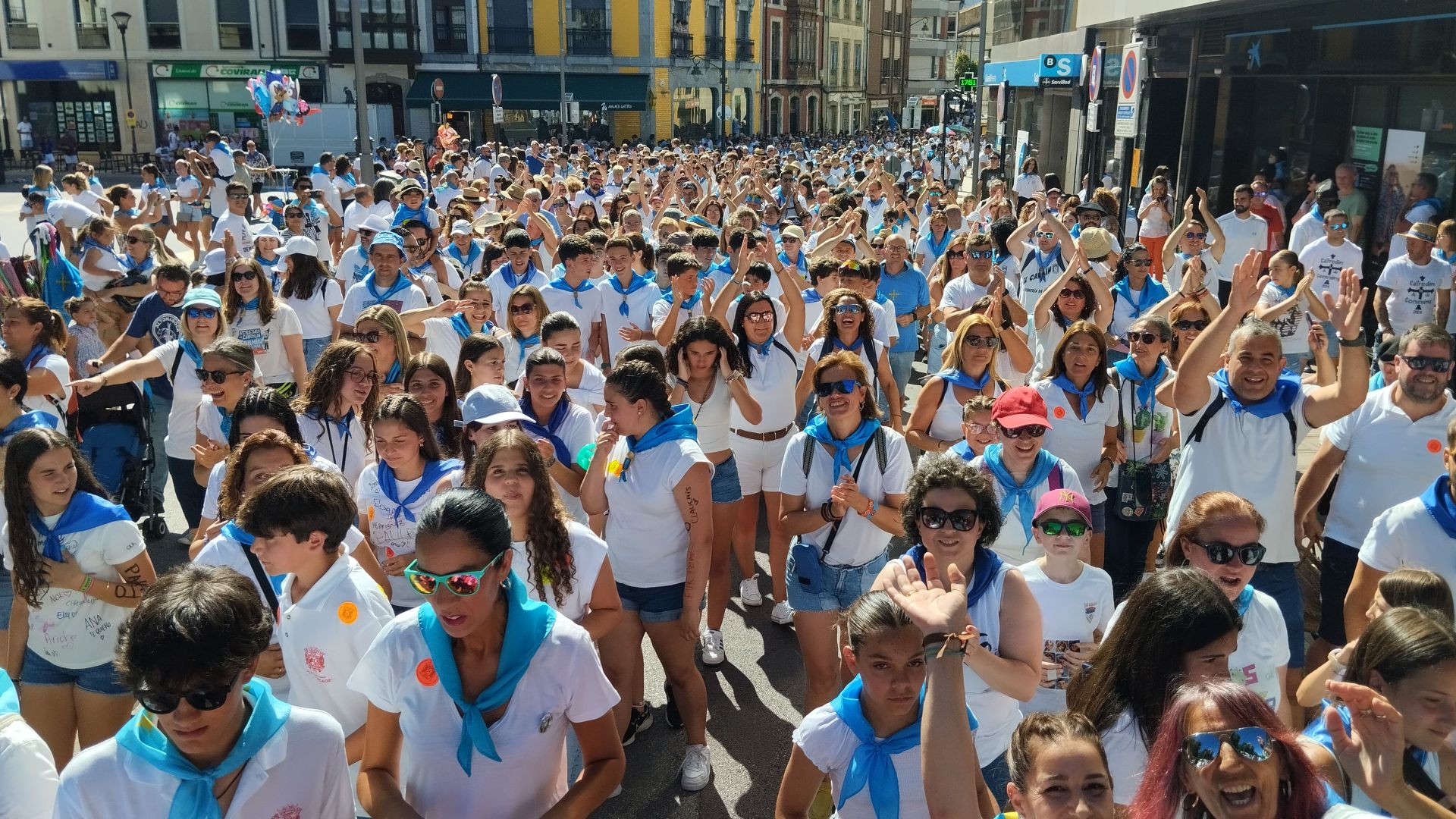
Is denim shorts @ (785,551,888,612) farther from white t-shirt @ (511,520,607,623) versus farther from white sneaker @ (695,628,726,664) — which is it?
white sneaker @ (695,628,726,664)

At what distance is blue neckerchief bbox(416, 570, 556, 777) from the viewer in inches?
109

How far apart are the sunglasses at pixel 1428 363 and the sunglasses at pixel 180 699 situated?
451 cm

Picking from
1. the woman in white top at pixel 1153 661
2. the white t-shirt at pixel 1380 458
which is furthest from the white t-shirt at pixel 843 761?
the white t-shirt at pixel 1380 458

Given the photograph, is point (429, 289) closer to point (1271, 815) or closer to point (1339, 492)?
point (1339, 492)

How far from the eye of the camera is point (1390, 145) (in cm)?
1359

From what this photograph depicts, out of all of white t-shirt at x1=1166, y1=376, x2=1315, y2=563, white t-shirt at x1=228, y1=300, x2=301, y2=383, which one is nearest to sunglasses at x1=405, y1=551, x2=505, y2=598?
white t-shirt at x1=1166, y1=376, x2=1315, y2=563

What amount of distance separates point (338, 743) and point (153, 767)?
0.38 m

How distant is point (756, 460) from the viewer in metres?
6.38

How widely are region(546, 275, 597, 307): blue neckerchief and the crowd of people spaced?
0.02 m

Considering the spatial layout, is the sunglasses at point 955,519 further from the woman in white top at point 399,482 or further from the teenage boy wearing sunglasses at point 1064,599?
the woman in white top at point 399,482

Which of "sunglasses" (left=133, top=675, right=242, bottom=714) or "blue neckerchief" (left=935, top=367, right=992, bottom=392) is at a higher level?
"sunglasses" (left=133, top=675, right=242, bottom=714)

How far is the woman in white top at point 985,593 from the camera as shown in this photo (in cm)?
342

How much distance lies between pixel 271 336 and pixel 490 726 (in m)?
4.97

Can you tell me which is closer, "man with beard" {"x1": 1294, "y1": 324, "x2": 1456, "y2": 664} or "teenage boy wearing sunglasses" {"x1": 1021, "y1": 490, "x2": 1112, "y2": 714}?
"teenage boy wearing sunglasses" {"x1": 1021, "y1": 490, "x2": 1112, "y2": 714}
